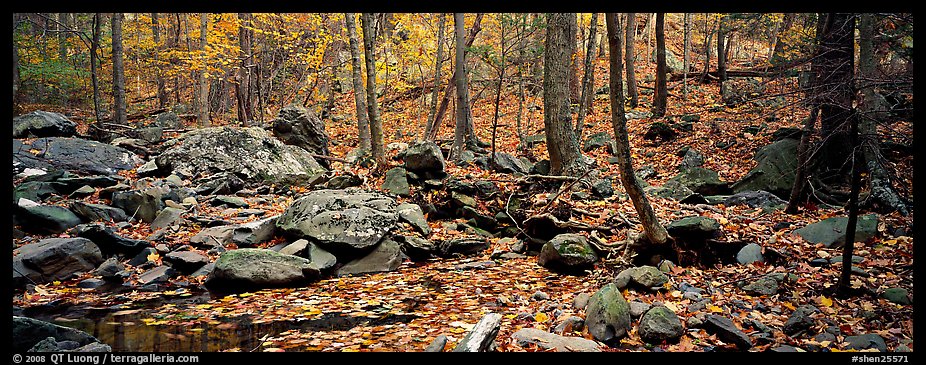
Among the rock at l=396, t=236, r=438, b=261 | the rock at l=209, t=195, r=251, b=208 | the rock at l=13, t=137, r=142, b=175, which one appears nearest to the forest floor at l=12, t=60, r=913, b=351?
the rock at l=396, t=236, r=438, b=261

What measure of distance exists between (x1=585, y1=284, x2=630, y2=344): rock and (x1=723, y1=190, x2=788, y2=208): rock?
5683mm

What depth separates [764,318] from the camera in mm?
4223

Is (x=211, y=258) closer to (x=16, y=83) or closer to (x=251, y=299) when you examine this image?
(x=251, y=299)

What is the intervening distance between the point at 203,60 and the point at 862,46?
16856 millimetres

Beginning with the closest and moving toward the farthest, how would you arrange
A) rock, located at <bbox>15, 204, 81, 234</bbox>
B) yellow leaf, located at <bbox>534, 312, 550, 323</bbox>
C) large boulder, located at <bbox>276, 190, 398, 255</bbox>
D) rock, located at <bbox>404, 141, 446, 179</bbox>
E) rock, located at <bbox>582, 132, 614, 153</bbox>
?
yellow leaf, located at <bbox>534, 312, 550, 323</bbox>
rock, located at <bbox>15, 204, 81, 234</bbox>
large boulder, located at <bbox>276, 190, 398, 255</bbox>
rock, located at <bbox>404, 141, 446, 179</bbox>
rock, located at <bbox>582, 132, 614, 153</bbox>

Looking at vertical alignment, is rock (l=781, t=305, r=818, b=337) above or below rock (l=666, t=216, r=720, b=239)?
below

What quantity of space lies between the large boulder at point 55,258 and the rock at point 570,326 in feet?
19.8

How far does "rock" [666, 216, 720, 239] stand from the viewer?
20.1 feet

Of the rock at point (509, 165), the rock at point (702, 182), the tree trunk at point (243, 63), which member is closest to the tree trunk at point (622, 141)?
the rock at point (702, 182)

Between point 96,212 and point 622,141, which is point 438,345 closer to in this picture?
point 622,141

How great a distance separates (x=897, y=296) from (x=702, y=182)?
6556 mm

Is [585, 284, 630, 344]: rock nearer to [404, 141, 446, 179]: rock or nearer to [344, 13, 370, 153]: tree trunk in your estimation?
[404, 141, 446, 179]: rock

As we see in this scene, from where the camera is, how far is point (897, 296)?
420cm

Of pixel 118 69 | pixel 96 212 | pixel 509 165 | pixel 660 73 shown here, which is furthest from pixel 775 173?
pixel 118 69
